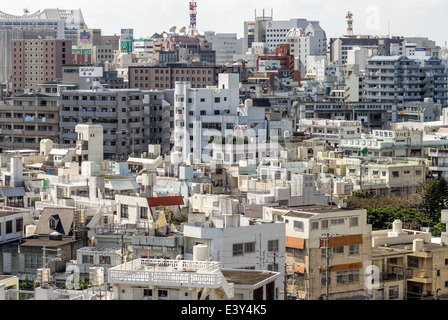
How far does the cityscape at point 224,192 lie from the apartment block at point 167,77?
2.5 inches

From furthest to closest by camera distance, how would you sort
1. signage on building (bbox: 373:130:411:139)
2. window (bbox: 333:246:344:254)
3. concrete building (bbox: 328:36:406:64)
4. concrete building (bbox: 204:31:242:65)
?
concrete building (bbox: 204:31:242:65) → concrete building (bbox: 328:36:406:64) → signage on building (bbox: 373:130:411:139) → window (bbox: 333:246:344:254)

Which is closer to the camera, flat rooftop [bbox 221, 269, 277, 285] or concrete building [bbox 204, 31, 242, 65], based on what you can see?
flat rooftop [bbox 221, 269, 277, 285]

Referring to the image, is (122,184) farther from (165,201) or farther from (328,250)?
(328,250)

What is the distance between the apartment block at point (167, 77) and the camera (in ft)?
169

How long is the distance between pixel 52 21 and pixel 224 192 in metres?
56.4

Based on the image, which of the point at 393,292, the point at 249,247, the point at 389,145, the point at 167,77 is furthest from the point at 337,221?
the point at 167,77

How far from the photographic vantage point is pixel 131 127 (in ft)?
109

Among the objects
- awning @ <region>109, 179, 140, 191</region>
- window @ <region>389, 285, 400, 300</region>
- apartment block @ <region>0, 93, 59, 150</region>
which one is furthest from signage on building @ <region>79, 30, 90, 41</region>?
window @ <region>389, 285, 400, 300</region>

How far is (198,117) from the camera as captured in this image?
29.7 m

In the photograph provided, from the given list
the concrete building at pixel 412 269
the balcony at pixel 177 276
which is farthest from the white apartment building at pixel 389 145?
the balcony at pixel 177 276

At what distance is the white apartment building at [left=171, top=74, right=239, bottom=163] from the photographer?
2939cm

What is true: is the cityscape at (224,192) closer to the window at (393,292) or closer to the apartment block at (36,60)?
the window at (393,292)

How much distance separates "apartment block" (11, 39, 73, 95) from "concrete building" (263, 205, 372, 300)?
151 feet

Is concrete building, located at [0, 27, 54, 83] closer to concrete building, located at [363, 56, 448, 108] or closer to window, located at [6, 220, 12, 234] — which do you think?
concrete building, located at [363, 56, 448, 108]
